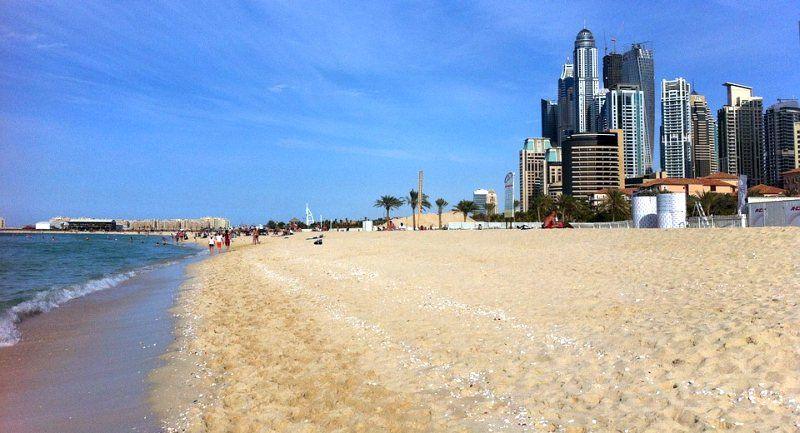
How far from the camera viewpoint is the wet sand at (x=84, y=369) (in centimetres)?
566

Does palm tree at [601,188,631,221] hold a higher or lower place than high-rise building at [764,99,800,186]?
lower

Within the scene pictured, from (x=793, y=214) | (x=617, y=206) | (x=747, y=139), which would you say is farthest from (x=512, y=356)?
(x=747, y=139)

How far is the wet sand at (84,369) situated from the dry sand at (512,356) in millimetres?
449

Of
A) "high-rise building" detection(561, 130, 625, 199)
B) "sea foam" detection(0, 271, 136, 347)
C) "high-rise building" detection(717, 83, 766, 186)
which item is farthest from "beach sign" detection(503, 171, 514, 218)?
"high-rise building" detection(717, 83, 766, 186)

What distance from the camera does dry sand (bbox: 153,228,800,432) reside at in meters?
4.72

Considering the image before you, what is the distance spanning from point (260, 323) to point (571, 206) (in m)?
78.0

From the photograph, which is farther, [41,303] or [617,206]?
[617,206]

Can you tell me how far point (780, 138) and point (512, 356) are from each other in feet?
716

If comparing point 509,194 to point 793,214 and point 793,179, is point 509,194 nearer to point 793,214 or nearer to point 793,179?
point 793,179

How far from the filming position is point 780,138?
17812 cm

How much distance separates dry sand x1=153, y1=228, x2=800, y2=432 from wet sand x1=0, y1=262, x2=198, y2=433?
449 millimetres

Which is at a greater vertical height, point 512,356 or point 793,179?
point 793,179

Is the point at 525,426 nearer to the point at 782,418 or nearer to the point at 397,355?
the point at 782,418

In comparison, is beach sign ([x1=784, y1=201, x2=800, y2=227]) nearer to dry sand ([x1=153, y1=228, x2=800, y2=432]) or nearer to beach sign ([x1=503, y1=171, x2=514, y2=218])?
dry sand ([x1=153, y1=228, x2=800, y2=432])
